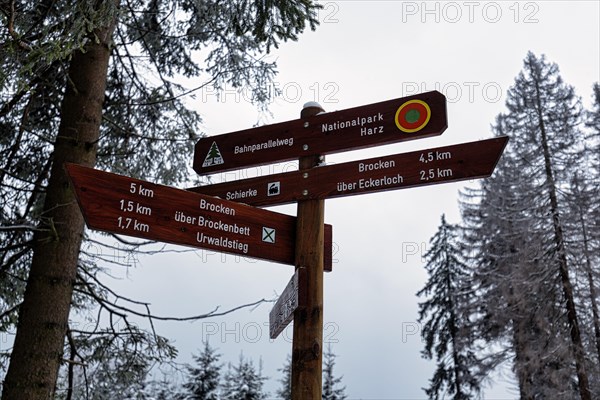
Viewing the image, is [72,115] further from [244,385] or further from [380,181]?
[244,385]

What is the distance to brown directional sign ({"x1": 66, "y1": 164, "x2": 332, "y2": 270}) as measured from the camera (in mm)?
3160

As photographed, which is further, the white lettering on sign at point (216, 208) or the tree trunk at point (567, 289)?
the tree trunk at point (567, 289)

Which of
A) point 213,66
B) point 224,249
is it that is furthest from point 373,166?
point 213,66

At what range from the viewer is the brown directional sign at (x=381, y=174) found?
3.46 m

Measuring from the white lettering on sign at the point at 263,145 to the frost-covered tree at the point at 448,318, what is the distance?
18.9 meters

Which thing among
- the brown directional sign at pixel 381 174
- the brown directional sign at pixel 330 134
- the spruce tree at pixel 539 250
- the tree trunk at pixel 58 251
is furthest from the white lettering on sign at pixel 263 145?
the spruce tree at pixel 539 250

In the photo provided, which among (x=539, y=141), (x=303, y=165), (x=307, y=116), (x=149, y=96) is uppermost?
(x=539, y=141)

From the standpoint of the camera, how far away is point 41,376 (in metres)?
4.62

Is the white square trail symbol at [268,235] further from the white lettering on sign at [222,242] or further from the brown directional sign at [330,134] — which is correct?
the brown directional sign at [330,134]

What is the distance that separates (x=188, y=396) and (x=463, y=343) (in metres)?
11.6

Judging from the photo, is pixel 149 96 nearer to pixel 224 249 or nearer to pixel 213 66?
pixel 213 66

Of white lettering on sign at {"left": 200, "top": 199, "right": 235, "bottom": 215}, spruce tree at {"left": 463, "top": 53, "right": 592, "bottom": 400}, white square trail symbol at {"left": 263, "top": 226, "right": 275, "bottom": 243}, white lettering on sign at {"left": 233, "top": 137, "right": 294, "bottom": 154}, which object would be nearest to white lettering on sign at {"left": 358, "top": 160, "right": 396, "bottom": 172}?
white lettering on sign at {"left": 233, "top": 137, "right": 294, "bottom": 154}

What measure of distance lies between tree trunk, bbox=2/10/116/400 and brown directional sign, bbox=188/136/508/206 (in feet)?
6.08

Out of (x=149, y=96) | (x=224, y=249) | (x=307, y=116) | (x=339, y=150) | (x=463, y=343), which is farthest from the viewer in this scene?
(x=463, y=343)
